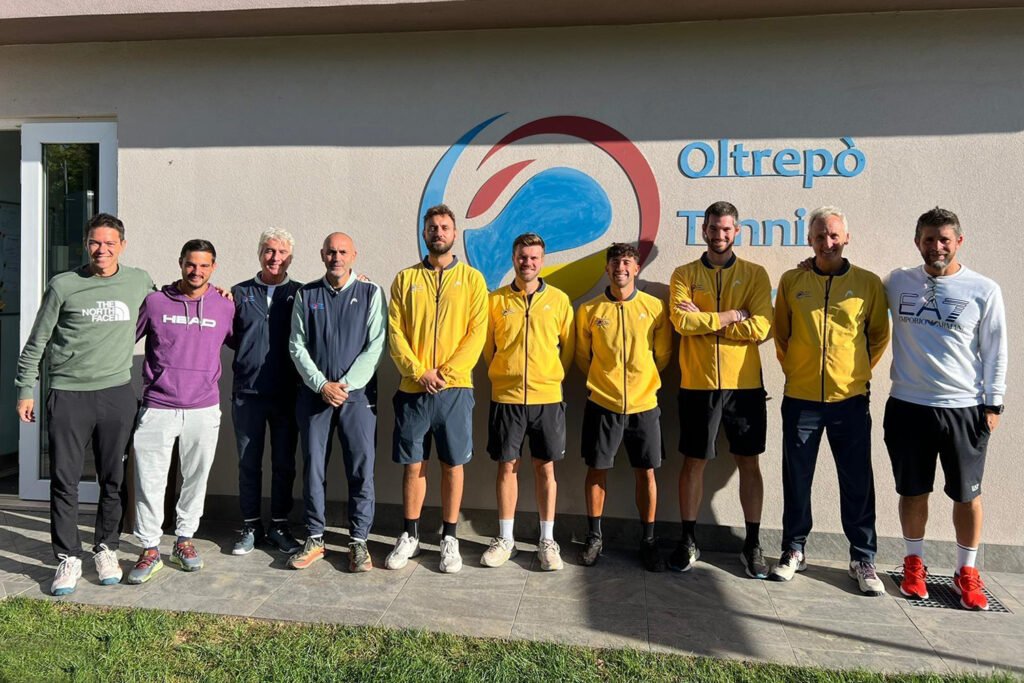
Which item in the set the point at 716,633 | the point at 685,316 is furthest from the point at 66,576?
the point at 685,316

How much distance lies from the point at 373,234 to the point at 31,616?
2746 millimetres

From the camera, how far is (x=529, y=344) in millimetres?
3928

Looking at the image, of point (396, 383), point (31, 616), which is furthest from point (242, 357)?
point (31, 616)

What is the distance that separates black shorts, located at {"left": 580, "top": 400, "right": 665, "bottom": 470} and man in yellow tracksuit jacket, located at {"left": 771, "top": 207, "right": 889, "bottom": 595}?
28.4 inches

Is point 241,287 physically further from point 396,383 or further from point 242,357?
point 396,383

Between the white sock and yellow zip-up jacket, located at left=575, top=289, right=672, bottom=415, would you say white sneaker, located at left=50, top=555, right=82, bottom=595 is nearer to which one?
yellow zip-up jacket, located at left=575, top=289, right=672, bottom=415

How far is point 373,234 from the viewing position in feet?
15.0

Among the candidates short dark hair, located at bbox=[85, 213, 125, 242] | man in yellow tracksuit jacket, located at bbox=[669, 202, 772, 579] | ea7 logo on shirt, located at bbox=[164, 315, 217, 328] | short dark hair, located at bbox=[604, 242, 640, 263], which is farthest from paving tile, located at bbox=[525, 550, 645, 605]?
short dark hair, located at bbox=[85, 213, 125, 242]

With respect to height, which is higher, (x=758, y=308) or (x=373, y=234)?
(x=373, y=234)

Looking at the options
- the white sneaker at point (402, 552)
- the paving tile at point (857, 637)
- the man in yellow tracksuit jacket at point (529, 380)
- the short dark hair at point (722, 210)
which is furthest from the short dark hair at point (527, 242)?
the paving tile at point (857, 637)

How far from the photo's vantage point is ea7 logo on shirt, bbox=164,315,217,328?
12.5 feet

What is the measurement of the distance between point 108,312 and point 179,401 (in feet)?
1.95

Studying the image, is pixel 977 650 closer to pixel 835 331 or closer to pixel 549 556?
pixel 835 331

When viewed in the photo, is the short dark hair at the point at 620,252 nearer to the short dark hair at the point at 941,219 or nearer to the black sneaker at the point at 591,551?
the short dark hair at the point at 941,219
